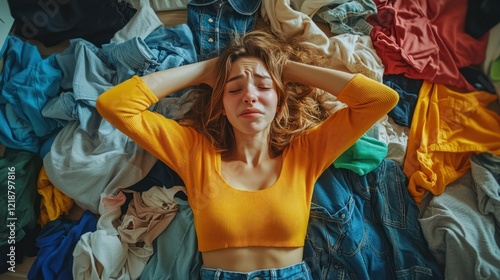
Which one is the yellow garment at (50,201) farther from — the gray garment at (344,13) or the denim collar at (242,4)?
the gray garment at (344,13)

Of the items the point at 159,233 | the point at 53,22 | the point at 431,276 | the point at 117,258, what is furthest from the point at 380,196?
the point at 53,22

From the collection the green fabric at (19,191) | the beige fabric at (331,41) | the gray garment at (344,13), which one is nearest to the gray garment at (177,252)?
the green fabric at (19,191)

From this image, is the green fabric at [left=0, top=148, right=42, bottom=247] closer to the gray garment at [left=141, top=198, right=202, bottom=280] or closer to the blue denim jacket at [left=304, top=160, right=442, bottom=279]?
the gray garment at [left=141, top=198, right=202, bottom=280]

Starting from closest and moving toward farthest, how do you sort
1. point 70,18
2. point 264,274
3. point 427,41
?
point 264,274, point 427,41, point 70,18

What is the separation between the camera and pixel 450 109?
3.66 ft

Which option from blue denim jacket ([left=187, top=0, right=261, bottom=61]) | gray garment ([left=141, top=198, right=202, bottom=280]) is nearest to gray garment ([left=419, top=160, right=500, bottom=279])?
gray garment ([left=141, top=198, right=202, bottom=280])

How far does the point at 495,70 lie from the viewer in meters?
1.09

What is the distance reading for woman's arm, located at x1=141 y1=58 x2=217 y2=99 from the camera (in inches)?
40.7

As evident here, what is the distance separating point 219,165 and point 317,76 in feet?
1.33

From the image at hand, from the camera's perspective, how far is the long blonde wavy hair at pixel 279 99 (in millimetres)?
1046

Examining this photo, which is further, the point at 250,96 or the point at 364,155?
the point at 364,155

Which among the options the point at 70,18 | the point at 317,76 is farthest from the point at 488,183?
the point at 70,18

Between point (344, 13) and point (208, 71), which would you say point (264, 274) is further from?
point (344, 13)

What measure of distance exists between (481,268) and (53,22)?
64.6 inches
